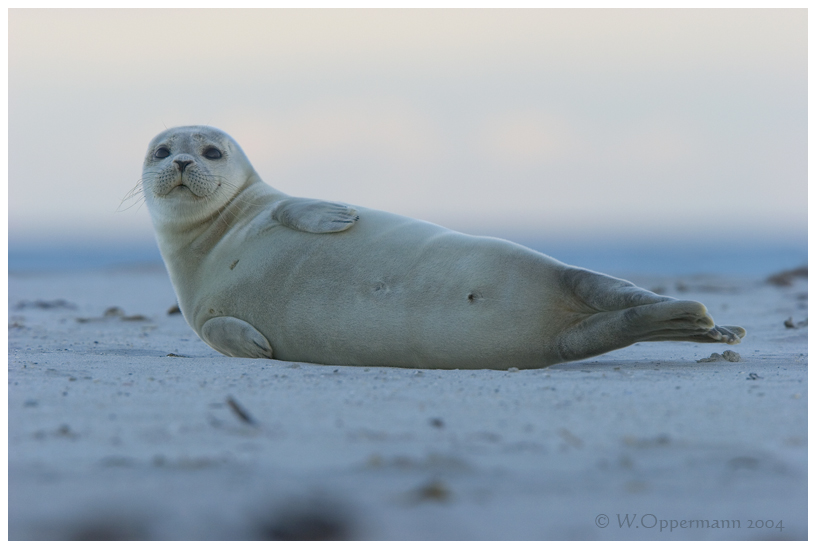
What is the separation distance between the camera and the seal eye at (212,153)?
504 centimetres

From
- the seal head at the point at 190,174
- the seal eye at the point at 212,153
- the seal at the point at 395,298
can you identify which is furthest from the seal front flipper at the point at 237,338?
the seal eye at the point at 212,153

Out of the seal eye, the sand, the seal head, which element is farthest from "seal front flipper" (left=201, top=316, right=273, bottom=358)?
the seal eye

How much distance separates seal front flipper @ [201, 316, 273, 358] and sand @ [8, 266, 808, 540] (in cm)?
49

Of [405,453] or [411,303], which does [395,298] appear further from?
[405,453]

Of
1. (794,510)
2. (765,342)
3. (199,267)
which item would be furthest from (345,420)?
(765,342)

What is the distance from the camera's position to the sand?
6.50 ft

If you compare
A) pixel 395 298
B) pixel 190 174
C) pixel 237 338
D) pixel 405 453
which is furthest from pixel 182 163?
pixel 405 453

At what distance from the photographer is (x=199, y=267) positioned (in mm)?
4953

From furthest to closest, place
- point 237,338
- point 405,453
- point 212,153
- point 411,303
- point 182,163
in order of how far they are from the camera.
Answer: point 212,153, point 182,163, point 237,338, point 411,303, point 405,453

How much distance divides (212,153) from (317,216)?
0.87 metres

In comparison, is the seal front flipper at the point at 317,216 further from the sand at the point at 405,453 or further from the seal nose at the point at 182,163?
the sand at the point at 405,453

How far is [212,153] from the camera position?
5059 millimetres

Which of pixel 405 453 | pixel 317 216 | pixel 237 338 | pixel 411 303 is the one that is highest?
pixel 317 216

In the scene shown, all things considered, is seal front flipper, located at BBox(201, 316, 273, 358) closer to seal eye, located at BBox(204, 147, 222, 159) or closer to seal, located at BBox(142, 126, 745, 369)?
seal, located at BBox(142, 126, 745, 369)
